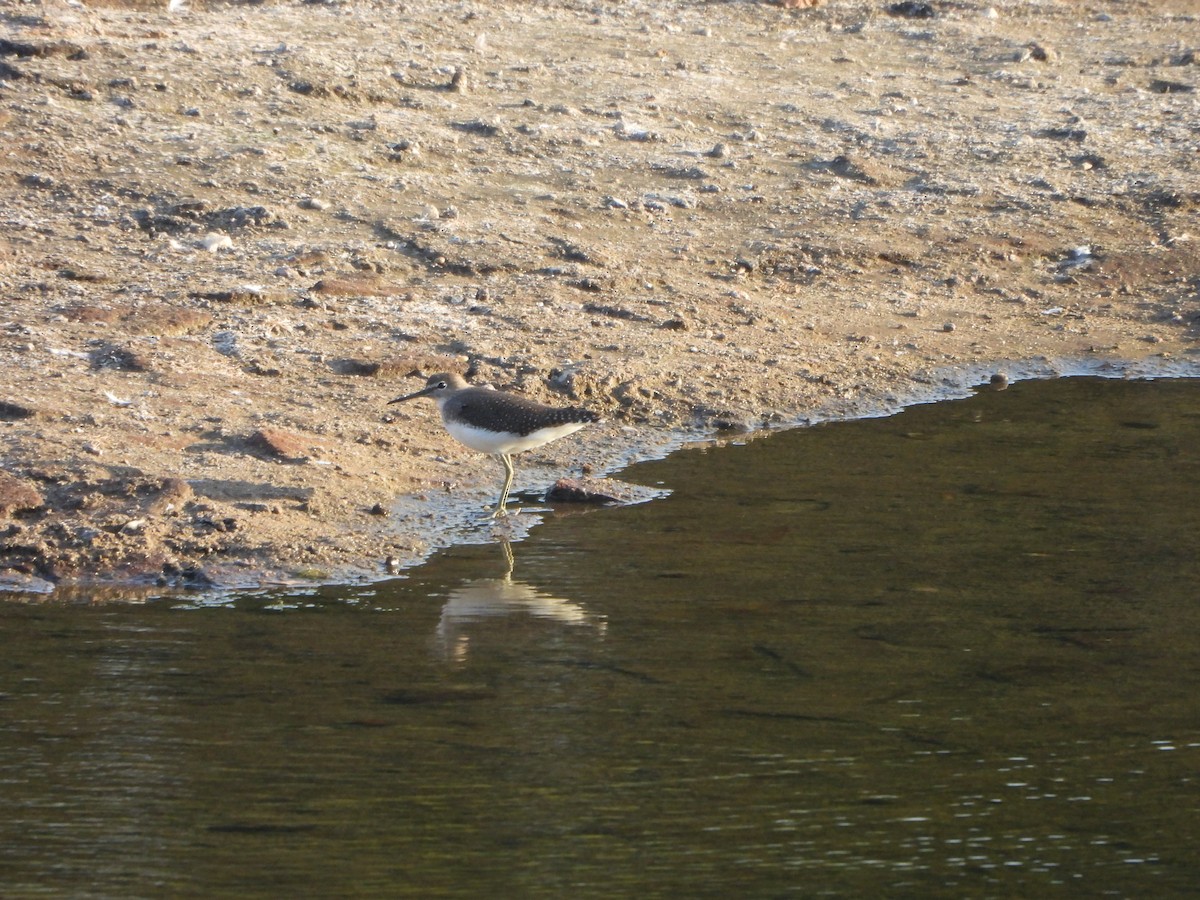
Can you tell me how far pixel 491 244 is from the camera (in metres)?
9.95

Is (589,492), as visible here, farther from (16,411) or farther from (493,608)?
(16,411)

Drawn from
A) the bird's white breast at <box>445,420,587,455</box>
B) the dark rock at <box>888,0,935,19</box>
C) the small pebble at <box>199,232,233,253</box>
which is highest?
the dark rock at <box>888,0,935,19</box>

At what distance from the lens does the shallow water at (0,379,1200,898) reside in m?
4.34

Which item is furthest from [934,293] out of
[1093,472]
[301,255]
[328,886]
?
[328,886]

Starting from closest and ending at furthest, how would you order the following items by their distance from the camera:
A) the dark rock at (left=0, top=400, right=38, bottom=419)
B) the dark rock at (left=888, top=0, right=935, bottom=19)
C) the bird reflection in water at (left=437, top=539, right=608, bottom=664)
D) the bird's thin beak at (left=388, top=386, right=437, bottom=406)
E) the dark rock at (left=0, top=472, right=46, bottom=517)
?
the bird reflection in water at (left=437, top=539, right=608, bottom=664)
the dark rock at (left=0, top=472, right=46, bottom=517)
the dark rock at (left=0, top=400, right=38, bottom=419)
the bird's thin beak at (left=388, top=386, right=437, bottom=406)
the dark rock at (left=888, top=0, right=935, bottom=19)

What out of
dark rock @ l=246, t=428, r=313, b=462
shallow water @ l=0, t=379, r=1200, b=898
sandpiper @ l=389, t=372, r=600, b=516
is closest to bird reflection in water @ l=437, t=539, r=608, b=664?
shallow water @ l=0, t=379, r=1200, b=898

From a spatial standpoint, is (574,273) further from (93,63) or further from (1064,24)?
(1064,24)

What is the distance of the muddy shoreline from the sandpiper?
0.29 m

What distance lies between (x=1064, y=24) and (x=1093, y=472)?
7998 mm

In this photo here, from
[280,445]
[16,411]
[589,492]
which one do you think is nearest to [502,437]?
[589,492]

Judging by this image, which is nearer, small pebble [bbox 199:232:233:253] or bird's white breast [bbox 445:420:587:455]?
bird's white breast [bbox 445:420:587:455]

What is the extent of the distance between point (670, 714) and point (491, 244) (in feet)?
17.1

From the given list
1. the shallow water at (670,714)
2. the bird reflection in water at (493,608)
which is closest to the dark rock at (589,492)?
the shallow water at (670,714)

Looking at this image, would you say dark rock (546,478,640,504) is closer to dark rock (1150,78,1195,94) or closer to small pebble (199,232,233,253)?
small pebble (199,232,233,253)
